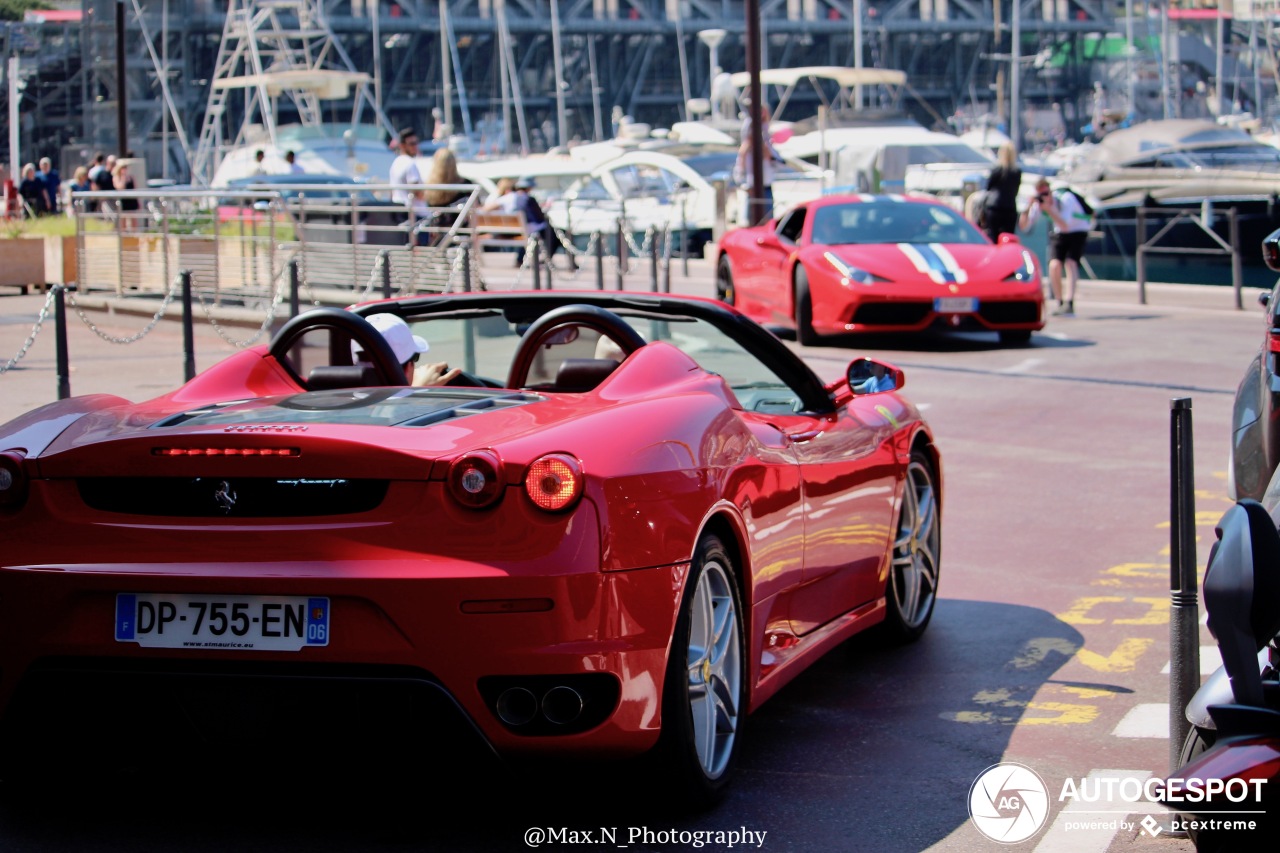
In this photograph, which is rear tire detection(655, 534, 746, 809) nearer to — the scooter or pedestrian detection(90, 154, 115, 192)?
the scooter

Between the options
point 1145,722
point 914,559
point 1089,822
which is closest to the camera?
point 1089,822

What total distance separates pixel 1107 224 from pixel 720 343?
3262cm

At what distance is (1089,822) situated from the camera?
4266 mm

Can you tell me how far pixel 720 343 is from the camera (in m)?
6.76

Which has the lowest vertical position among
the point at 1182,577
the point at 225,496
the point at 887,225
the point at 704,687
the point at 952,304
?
the point at 704,687

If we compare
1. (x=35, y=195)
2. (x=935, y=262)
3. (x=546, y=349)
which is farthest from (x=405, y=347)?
(x=35, y=195)

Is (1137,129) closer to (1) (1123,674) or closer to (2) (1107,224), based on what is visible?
(2) (1107,224)

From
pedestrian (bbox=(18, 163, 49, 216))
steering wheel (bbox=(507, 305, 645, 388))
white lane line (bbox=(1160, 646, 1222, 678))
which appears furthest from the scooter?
pedestrian (bbox=(18, 163, 49, 216))

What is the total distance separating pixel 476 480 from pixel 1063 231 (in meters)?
16.7

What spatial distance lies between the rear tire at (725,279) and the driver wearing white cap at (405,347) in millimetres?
13494

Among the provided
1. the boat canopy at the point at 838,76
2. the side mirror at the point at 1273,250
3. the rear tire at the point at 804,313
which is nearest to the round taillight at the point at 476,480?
the side mirror at the point at 1273,250

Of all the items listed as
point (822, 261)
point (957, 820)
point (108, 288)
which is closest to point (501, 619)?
point (957, 820)

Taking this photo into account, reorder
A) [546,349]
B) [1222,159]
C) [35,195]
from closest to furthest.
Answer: [546,349] → [35,195] → [1222,159]

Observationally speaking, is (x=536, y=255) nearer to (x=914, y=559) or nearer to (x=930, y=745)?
(x=914, y=559)
